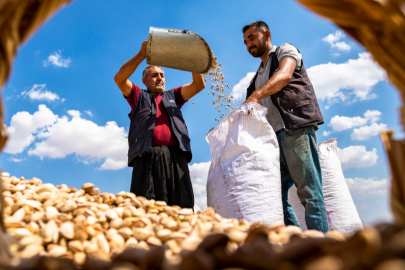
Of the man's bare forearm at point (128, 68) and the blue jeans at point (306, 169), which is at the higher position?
the man's bare forearm at point (128, 68)

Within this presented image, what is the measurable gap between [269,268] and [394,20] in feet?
1.64

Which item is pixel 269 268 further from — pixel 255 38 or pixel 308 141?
pixel 255 38

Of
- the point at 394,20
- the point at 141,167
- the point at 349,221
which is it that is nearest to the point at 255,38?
the point at 141,167

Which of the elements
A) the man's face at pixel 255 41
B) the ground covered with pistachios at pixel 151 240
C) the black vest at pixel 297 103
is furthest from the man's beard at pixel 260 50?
the ground covered with pistachios at pixel 151 240

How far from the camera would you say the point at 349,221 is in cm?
237

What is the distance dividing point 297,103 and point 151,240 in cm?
152

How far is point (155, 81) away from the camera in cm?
247

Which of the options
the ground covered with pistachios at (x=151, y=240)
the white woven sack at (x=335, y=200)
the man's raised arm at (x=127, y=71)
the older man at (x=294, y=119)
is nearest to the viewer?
the ground covered with pistachios at (x=151, y=240)

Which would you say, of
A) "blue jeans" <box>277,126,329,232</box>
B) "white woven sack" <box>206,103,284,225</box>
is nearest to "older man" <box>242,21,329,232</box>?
"blue jeans" <box>277,126,329,232</box>

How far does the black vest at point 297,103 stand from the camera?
1.96 m

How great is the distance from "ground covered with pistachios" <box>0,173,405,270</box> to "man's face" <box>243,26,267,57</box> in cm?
150

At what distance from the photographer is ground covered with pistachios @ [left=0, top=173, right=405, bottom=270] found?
43 centimetres

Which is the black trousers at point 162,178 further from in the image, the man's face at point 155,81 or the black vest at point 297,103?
the black vest at point 297,103

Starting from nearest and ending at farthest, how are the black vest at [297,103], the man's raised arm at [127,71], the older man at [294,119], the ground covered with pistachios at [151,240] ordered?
the ground covered with pistachios at [151,240], the older man at [294,119], the black vest at [297,103], the man's raised arm at [127,71]
